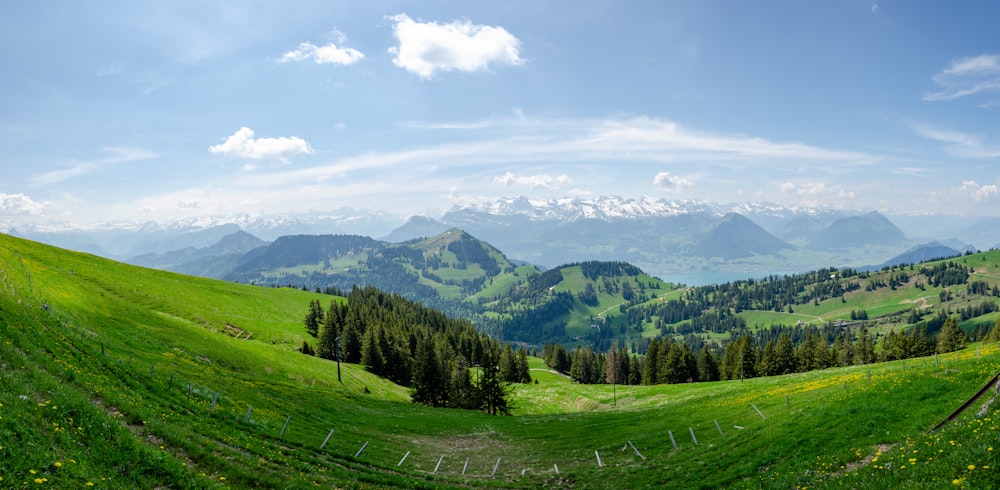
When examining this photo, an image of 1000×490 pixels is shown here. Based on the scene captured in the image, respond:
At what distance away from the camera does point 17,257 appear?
71.6 meters

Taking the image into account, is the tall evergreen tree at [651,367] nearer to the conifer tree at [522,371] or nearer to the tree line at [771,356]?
the tree line at [771,356]

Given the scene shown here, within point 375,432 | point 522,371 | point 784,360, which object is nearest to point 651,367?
point 784,360

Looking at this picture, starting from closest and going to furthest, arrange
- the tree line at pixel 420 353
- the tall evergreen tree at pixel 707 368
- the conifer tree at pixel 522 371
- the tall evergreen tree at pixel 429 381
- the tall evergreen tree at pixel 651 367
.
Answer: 1. the tree line at pixel 420 353
2. the tall evergreen tree at pixel 429 381
3. the tall evergreen tree at pixel 707 368
4. the tall evergreen tree at pixel 651 367
5. the conifer tree at pixel 522 371

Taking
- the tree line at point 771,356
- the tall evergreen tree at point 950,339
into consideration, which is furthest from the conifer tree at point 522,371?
the tall evergreen tree at point 950,339

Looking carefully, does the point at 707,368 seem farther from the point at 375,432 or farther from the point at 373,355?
the point at 375,432

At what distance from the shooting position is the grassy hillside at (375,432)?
14367 mm

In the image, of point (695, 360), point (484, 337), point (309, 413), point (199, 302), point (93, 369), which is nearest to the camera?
point (93, 369)

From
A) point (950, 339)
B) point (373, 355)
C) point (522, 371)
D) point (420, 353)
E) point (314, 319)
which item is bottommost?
point (522, 371)

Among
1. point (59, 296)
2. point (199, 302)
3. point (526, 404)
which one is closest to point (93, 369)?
point (59, 296)

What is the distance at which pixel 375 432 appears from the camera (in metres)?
44.2

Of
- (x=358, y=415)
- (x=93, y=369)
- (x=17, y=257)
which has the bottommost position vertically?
(x=358, y=415)

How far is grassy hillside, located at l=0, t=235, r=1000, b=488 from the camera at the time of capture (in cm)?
1437

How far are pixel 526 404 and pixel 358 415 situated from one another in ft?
185

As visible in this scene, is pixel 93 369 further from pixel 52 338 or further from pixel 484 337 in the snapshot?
pixel 484 337
